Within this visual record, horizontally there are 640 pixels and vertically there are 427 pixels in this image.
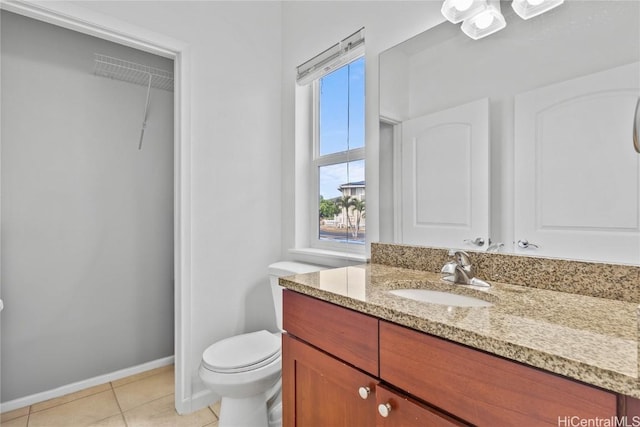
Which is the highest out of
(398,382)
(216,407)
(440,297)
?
(440,297)

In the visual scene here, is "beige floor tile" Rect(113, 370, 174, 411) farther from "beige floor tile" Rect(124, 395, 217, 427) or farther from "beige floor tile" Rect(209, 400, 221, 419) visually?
"beige floor tile" Rect(209, 400, 221, 419)

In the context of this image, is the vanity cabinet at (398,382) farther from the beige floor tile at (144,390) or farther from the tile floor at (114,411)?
the beige floor tile at (144,390)

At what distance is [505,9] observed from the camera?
1167 mm

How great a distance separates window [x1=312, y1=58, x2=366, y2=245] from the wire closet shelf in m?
1.08

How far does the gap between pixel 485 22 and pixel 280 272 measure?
149cm

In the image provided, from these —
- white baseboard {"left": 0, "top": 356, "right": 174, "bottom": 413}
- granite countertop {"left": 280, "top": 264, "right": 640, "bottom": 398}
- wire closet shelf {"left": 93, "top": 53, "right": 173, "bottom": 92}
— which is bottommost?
white baseboard {"left": 0, "top": 356, "right": 174, "bottom": 413}

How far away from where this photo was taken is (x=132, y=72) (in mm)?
2156

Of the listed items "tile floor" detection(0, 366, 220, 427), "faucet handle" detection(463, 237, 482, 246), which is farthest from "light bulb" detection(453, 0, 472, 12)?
"tile floor" detection(0, 366, 220, 427)

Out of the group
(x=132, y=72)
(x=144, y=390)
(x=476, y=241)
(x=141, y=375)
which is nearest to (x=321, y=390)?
(x=476, y=241)

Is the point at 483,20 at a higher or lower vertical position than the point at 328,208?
higher

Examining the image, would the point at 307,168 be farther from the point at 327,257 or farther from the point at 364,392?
the point at 364,392

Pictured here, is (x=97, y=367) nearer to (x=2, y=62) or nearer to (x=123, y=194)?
(x=123, y=194)

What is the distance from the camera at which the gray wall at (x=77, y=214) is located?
6.18 ft

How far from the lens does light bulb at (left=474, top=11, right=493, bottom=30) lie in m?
1.18
